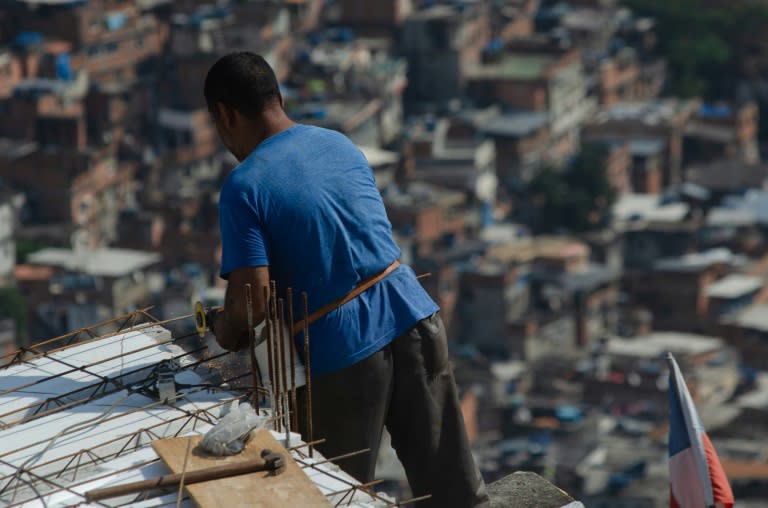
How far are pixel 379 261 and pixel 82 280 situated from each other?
2448cm

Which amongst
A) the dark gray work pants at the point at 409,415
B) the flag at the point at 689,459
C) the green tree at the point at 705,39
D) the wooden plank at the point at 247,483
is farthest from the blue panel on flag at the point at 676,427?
the green tree at the point at 705,39

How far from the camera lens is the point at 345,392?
3.46 meters

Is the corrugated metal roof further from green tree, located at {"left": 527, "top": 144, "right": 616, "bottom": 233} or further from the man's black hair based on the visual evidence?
green tree, located at {"left": 527, "top": 144, "right": 616, "bottom": 233}

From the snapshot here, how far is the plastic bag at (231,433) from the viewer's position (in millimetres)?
3096

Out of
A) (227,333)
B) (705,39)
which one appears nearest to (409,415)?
(227,333)

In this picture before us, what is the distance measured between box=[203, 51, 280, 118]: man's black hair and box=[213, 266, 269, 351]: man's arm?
310mm

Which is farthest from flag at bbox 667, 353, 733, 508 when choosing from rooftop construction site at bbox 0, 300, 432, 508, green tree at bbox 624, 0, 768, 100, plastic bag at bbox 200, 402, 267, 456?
green tree at bbox 624, 0, 768, 100

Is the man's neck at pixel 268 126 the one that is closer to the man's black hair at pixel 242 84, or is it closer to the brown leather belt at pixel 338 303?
the man's black hair at pixel 242 84

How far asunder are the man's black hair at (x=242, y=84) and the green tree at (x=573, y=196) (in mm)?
33591

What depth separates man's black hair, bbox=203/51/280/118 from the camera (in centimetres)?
341

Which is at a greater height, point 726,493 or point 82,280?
point 726,493

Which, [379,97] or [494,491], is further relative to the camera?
[379,97]

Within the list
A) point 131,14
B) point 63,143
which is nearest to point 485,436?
point 63,143

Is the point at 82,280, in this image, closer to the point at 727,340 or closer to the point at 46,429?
the point at 727,340
